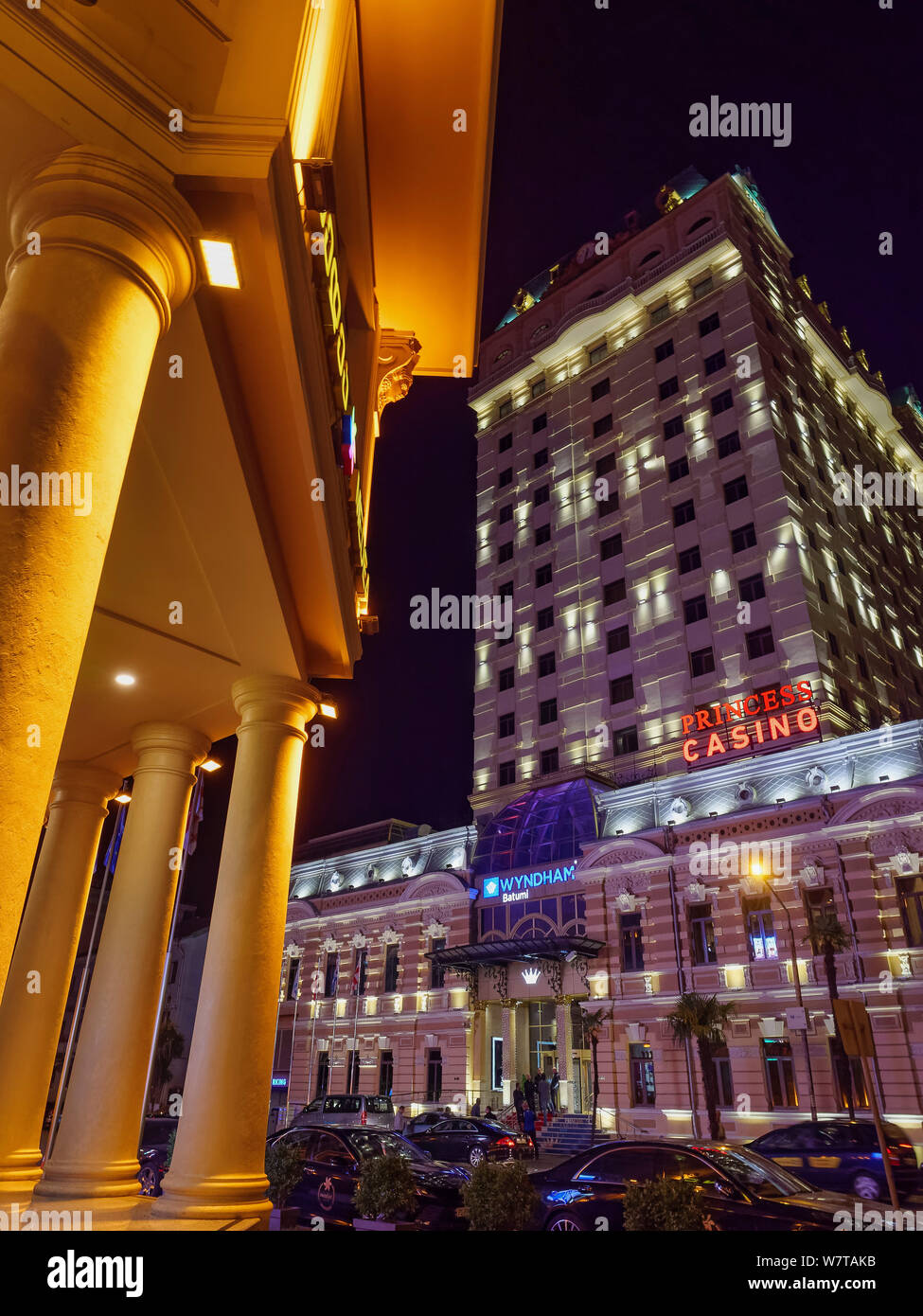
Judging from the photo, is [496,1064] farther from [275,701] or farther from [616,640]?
[275,701]

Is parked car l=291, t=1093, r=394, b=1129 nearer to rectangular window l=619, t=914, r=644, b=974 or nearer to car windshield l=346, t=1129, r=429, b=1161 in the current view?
rectangular window l=619, t=914, r=644, b=974

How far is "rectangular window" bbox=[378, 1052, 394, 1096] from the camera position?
129ft

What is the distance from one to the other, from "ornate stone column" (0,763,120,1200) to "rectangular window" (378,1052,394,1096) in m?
33.2

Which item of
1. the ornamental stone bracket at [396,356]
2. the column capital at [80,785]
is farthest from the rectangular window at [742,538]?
the column capital at [80,785]

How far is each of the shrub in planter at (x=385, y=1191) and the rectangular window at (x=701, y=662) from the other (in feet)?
97.4

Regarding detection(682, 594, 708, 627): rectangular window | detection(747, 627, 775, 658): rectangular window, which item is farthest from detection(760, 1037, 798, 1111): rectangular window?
detection(682, 594, 708, 627): rectangular window

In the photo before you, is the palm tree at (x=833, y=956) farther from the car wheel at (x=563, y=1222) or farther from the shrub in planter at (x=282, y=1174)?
the shrub in planter at (x=282, y=1174)

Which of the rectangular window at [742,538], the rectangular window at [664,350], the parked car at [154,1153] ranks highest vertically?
the rectangular window at [664,350]

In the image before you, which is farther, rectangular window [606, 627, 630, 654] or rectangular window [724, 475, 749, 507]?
rectangular window [606, 627, 630, 654]

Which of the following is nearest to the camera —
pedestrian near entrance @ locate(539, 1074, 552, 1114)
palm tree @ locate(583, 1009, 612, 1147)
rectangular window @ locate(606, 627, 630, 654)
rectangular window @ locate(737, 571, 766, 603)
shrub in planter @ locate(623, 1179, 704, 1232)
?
shrub in planter @ locate(623, 1179, 704, 1232)

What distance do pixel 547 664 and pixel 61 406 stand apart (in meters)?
41.5

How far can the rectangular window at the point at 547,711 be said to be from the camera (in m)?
43.1

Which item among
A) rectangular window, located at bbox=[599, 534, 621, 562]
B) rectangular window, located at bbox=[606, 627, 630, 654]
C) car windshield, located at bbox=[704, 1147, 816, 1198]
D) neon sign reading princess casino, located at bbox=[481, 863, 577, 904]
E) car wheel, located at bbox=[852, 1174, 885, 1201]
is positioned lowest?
car wheel, located at bbox=[852, 1174, 885, 1201]

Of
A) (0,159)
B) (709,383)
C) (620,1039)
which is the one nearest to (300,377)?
(0,159)
